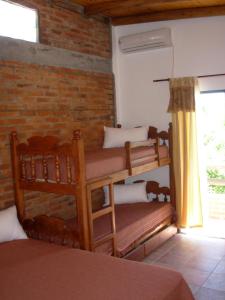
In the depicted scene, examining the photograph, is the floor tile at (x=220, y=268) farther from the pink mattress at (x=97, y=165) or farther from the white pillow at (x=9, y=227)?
the white pillow at (x=9, y=227)

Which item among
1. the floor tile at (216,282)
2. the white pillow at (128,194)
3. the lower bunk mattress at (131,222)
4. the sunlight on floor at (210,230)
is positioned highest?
the white pillow at (128,194)

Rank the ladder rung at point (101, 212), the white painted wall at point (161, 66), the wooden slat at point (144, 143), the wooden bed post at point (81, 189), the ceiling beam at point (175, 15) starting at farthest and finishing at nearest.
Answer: the white painted wall at point (161, 66) < the ceiling beam at point (175, 15) < the wooden slat at point (144, 143) < the ladder rung at point (101, 212) < the wooden bed post at point (81, 189)

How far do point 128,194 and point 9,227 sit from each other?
1.80 meters

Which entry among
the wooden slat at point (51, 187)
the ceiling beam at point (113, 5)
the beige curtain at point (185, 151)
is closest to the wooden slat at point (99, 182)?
the wooden slat at point (51, 187)

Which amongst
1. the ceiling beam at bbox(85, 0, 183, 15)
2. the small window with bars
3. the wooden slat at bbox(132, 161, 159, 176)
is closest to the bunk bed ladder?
the wooden slat at bbox(132, 161, 159, 176)

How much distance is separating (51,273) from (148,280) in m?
0.64

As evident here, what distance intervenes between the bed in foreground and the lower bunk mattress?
2.34ft

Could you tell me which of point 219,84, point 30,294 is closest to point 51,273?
point 30,294

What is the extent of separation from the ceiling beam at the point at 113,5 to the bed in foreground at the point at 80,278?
2769mm

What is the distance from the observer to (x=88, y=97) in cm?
452

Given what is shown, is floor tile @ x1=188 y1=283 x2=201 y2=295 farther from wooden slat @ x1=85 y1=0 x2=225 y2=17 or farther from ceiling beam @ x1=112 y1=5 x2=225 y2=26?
ceiling beam @ x1=112 y1=5 x2=225 y2=26

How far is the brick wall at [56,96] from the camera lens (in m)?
3.42

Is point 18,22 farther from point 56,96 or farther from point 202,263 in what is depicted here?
point 202,263

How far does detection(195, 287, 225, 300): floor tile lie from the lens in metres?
2.97
